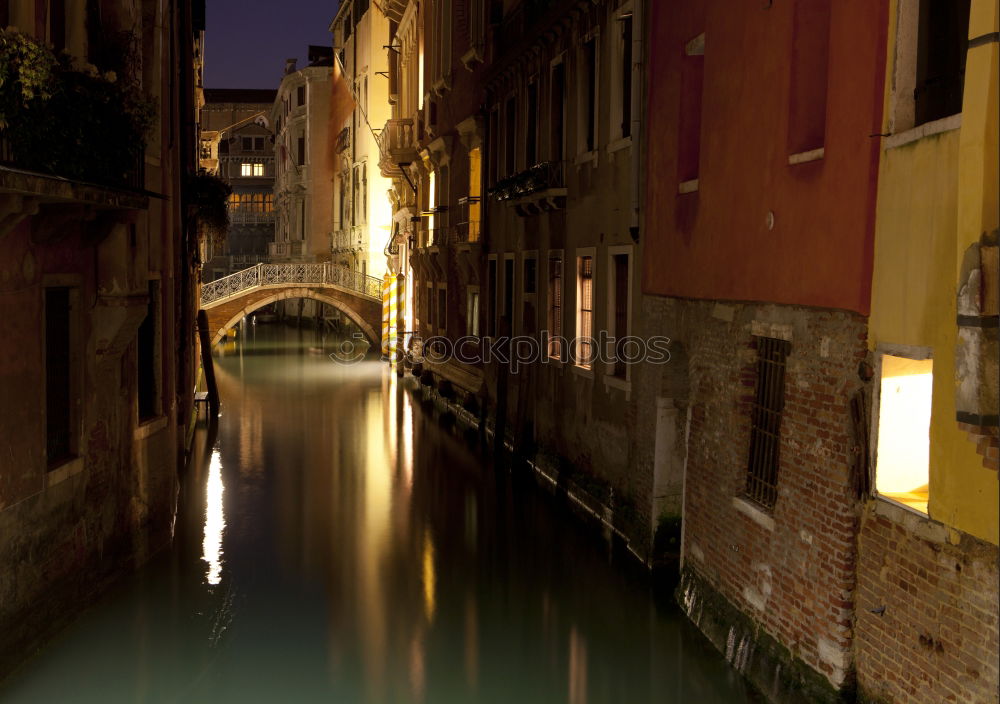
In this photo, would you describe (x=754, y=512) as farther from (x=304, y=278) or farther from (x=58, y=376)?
(x=304, y=278)

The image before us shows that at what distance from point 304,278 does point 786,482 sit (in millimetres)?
25400

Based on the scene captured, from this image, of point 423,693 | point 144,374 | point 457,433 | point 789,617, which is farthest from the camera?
point 457,433

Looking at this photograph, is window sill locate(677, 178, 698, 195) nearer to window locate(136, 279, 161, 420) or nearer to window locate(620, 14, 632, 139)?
window locate(620, 14, 632, 139)

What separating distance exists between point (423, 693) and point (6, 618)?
2.67 meters

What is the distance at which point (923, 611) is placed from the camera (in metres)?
5.21

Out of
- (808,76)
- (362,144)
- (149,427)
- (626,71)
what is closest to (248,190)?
(362,144)

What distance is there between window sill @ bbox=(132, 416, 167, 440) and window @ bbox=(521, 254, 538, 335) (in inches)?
238

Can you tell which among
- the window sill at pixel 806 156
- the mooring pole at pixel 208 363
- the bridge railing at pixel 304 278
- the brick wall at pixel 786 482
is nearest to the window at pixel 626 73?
the brick wall at pixel 786 482

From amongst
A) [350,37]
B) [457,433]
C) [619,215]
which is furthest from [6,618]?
[350,37]

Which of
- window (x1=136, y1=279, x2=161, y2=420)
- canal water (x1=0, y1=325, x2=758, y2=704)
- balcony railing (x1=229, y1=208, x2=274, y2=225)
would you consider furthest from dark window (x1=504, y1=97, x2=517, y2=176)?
balcony railing (x1=229, y1=208, x2=274, y2=225)

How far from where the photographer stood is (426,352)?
24.1m

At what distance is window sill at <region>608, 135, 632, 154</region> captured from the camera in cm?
1079

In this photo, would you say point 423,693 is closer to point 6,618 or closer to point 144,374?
point 6,618

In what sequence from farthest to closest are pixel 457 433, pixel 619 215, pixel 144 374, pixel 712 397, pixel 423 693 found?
pixel 457 433
pixel 619 215
pixel 144 374
pixel 712 397
pixel 423 693
